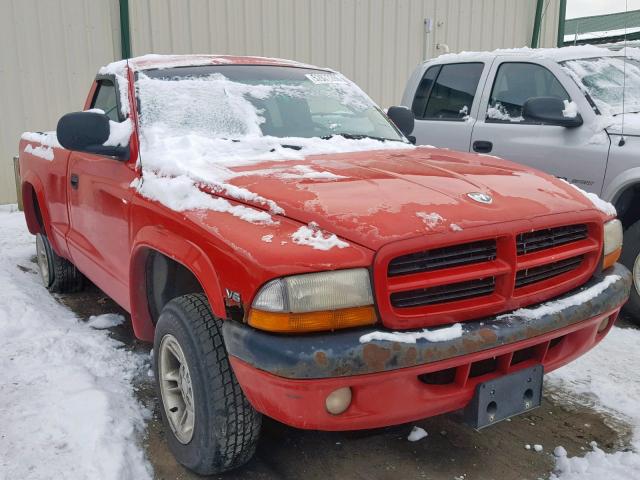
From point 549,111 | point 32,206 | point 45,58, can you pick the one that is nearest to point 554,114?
point 549,111

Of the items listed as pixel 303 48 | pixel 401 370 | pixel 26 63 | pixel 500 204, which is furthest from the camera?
pixel 303 48

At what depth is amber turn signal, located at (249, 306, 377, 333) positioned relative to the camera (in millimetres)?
1965

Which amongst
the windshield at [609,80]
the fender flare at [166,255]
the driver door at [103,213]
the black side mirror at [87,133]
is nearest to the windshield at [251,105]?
the black side mirror at [87,133]

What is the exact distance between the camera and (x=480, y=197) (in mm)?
2371

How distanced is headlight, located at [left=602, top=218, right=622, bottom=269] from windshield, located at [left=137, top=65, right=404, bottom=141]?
1.37 meters

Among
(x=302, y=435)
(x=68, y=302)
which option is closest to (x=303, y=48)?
(x=68, y=302)

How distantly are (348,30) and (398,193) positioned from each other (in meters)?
8.21

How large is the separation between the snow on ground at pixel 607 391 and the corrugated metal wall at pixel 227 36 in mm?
6920

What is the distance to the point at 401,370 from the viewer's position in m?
1.98

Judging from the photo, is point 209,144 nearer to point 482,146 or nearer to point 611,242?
point 611,242

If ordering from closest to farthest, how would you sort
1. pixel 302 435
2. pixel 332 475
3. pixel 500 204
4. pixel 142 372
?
pixel 500 204
pixel 332 475
pixel 302 435
pixel 142 372

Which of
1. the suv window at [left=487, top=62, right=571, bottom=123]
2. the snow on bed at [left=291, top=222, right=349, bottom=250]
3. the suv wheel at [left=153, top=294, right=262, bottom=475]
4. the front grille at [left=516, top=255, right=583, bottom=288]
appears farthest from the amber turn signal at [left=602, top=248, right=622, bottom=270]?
the suv window at [left=487, top=62, right=571, bottom=123]

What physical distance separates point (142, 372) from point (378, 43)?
8206 millimetres

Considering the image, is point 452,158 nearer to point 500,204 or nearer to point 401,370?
point 500,204
